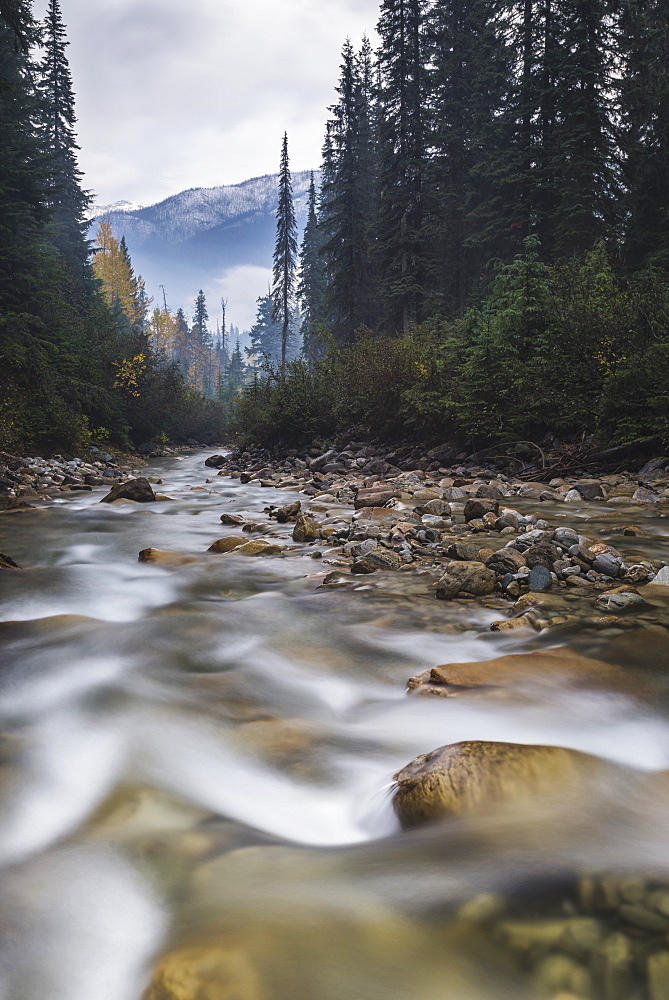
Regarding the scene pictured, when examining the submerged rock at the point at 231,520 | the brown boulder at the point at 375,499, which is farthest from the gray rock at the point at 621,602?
the submerged rock at the point at 231,520

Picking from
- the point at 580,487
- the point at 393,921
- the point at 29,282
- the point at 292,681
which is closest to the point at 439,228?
the point at 29,282

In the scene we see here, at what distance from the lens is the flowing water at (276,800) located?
1.27 metres

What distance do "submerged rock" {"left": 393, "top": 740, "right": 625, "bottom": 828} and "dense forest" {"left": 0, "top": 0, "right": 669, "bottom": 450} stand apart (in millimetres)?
7779

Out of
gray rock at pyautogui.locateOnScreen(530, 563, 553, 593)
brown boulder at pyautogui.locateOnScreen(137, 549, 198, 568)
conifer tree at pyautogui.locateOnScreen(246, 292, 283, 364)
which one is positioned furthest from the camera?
conifer tree at pyautogui.locateOnScreen(246, 292, 283, 364)

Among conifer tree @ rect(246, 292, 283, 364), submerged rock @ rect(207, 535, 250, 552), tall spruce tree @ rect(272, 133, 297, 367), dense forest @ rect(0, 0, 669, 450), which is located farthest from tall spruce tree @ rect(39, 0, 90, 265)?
conifer tree @ rect(246, 292, 283, 364)

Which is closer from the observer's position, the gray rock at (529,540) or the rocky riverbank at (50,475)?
the gray rock at (529,540)

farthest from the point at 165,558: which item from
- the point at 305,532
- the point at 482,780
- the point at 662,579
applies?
the point at 482,780

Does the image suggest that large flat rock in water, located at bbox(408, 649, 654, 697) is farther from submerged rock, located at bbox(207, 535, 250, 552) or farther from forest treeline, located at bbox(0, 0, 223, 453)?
forest treeline, located at bbox(0, 0, 223, 453)

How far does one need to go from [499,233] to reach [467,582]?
21878 millimetres

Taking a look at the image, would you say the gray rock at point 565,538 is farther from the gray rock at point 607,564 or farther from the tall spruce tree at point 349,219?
the tall spruce tree at point 349,219

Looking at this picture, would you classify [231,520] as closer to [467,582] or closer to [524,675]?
[467,582]

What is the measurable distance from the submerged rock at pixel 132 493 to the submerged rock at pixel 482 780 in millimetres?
9081

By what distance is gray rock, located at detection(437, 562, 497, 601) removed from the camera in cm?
426

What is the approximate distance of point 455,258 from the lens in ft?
87.1
